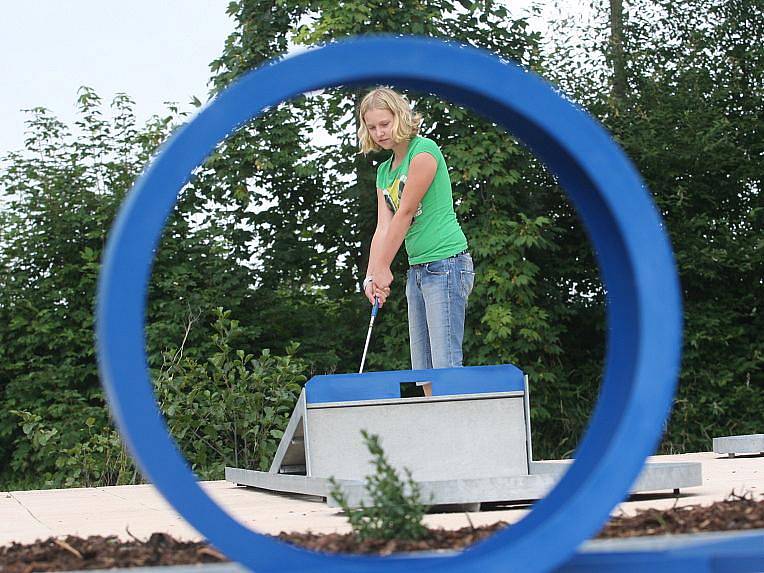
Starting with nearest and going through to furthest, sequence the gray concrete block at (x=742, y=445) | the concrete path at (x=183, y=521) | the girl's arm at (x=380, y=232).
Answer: the concrete path at (x=183, y=521)
the girl's arm at (x=380, y=232)
the gray concrete block at (x=742, y=445)

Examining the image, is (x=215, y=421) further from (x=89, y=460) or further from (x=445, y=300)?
(x=445, y=300)

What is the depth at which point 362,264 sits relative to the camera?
32.2 feet

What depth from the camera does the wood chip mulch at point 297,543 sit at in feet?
7.39

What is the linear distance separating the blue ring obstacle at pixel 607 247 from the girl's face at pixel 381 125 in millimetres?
2287

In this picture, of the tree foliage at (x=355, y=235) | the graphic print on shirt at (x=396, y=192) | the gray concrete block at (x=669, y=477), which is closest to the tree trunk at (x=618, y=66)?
the tree foliage at (x=355, y=235)

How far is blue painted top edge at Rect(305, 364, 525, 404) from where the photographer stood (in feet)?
12.8

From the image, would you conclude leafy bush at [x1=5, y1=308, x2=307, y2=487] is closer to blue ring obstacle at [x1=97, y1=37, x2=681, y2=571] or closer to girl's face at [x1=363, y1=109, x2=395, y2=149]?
girl's face at [x1=363, y1=109, x2=395, y2=149]

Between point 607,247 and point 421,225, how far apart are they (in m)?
2.54

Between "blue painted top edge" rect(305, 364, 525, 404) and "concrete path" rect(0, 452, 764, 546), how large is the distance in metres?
0.43

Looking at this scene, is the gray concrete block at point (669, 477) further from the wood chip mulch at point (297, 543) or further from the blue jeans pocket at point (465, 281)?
the blue jeans pocket at point (465, 281)

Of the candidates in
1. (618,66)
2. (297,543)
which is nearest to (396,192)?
(297,543)

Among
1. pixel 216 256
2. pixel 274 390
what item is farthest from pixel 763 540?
pixel 216 256

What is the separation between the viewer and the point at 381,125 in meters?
4.29

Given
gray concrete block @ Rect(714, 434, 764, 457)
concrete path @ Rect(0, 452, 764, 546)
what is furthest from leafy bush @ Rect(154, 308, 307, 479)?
gray concrete block @ Rect(714, 434, 764, 457)
